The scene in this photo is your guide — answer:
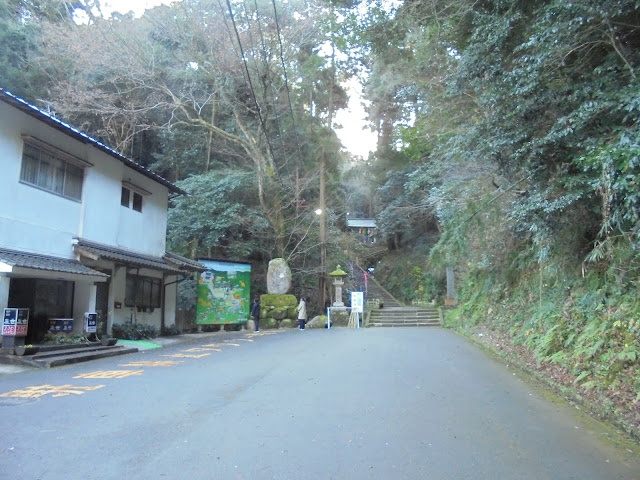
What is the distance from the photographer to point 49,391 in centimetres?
681

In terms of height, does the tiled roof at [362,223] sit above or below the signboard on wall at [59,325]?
above

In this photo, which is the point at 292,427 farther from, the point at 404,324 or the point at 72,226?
the point at 404,324

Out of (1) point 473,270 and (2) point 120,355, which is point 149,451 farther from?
(1) point 473,270

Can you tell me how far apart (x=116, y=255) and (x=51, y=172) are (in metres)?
2.85

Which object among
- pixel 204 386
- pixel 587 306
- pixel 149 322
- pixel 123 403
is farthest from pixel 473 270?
pixel 123 403

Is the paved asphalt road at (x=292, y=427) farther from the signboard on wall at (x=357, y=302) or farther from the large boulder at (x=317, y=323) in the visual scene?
the large boulder at (x=317, y=323)

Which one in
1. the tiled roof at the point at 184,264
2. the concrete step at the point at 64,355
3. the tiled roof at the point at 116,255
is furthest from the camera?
the tiled roof at the point at 184,264

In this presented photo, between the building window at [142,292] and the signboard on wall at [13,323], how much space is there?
538 centimetres

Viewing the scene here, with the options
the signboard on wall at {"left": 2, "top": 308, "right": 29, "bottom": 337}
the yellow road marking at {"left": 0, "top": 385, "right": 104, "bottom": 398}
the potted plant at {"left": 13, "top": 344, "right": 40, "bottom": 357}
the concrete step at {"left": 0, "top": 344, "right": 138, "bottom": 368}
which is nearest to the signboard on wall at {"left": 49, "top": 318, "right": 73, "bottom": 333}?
the concrete step at {"left": 0, "top": 344, "right": 138, "bottom": 368}

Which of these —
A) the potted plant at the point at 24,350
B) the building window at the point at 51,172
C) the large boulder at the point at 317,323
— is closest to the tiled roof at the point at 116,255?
the building window at the point at 51,172

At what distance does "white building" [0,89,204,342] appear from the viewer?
1070 centimetres

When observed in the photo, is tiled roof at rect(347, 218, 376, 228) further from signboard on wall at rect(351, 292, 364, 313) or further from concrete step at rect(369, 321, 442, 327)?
signboard on wall at rect(351, 292, 364, 313)

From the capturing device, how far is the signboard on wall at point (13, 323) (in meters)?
9.88

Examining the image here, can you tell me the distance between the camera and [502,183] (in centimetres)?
1232
